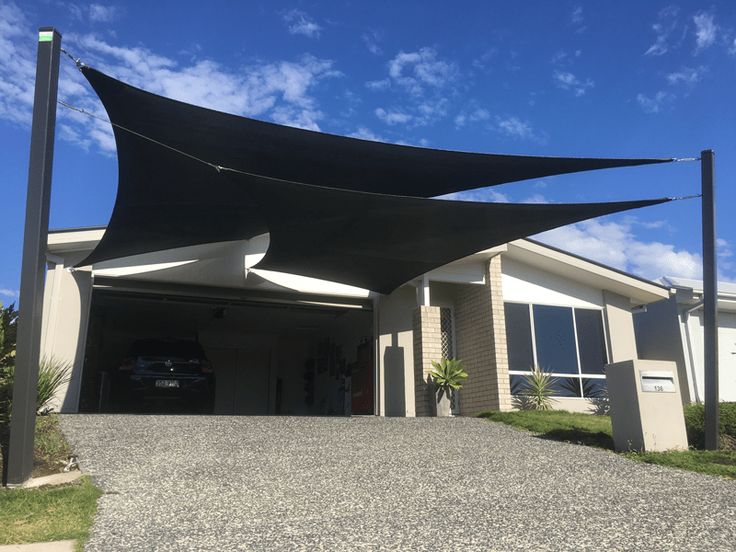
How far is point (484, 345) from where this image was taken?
11719 millimetres

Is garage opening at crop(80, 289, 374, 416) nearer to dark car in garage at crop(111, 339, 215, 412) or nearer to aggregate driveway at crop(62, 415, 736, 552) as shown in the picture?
dark car in garage at crop(111, 339, 215, 412)

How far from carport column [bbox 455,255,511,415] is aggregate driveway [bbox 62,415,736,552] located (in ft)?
11.0

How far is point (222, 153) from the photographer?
23.4 ft

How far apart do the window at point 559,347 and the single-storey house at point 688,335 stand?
268 centimetres

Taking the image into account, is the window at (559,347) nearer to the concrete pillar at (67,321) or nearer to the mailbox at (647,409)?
the mailbox at (647,409)

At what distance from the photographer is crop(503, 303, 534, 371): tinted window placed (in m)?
12.3

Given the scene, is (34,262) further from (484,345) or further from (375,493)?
(484,345)

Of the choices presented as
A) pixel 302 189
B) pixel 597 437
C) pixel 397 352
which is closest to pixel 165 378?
pixel 397 352

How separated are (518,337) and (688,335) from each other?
5.20 metres

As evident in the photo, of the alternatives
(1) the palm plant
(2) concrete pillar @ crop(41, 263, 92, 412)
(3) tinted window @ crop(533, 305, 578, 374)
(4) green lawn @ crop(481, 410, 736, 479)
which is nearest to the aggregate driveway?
(4) green lawn @ crop(481, 410, 736, 479)

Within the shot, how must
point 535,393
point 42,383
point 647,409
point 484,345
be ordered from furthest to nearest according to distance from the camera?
point 535,393 < point 484,345 < point 42,383 < point 647,409

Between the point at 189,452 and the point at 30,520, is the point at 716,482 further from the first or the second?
the point at 30,520

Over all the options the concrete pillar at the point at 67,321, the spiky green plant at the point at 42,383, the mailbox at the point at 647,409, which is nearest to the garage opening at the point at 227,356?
the concrete pillar at the point at 67,321

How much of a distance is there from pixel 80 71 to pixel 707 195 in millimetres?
7070
